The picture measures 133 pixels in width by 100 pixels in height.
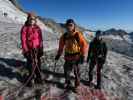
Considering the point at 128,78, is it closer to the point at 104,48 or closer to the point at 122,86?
the point at 122,86

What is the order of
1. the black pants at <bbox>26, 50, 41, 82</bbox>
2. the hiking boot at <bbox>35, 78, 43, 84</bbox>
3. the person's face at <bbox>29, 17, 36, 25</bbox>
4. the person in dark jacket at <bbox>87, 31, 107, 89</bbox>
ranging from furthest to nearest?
the person in dark jacket at <bbox>87, 31, 107, 89</bbox> < the hiking boot at <bbox>35, 78, 43, 84</bbox> < the black pants at <bbox>26, 50, 41, 82</bbox> < the person's face at <bbox>29, 17, 36, 25</bbox>

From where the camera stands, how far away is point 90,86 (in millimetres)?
15984

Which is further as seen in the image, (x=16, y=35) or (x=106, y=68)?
(x=16, y=35)

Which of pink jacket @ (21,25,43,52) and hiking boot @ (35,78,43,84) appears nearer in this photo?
pink jacket @ (21,25,43,52)

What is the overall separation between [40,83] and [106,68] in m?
5.82

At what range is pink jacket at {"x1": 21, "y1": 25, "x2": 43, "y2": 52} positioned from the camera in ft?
46.9

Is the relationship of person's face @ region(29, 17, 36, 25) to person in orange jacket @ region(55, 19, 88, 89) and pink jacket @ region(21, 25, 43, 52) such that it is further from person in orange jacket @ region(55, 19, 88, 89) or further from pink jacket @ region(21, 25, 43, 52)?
person in orange jacket @ region(55, 19, 88, 89)

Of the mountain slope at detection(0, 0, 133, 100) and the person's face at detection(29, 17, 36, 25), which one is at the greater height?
the person's face at detection(29, 17, 36, 25)

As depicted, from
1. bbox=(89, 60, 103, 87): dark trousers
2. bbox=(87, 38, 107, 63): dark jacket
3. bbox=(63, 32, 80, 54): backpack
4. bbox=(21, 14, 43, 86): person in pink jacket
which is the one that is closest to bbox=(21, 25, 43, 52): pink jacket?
bbox=(21, 14, 43, 86): person in pink jacket

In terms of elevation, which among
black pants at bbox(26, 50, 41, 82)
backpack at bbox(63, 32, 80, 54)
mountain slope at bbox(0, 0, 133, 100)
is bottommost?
mountain slope at bbox(0, 0, 133, 100)

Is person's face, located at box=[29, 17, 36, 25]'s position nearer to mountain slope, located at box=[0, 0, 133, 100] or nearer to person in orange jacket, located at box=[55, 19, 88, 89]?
person in orange jacket, located at box=[55, 19, 88, 89]

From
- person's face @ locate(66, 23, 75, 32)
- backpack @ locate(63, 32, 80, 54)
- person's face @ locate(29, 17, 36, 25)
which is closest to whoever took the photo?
person's face @ locate(66, 23, 75, 32)

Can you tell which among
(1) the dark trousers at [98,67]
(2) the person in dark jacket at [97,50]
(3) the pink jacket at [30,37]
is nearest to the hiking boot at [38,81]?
(3) the pink jacket at [30,37]

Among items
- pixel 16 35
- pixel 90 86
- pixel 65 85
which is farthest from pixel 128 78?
pixel 16 35
